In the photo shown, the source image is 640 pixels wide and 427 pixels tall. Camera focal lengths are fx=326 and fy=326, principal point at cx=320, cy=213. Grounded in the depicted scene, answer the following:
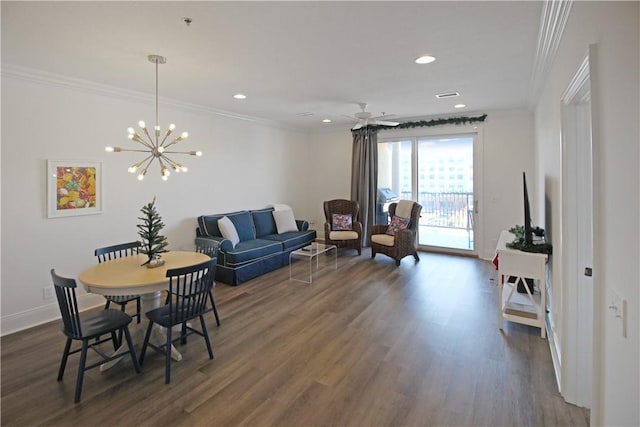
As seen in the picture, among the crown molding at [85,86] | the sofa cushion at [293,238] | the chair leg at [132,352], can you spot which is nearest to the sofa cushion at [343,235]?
the sofa cushion at [293,238]

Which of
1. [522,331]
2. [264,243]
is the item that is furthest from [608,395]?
[264,243]

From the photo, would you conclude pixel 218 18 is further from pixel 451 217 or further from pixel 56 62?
pixel 451 217

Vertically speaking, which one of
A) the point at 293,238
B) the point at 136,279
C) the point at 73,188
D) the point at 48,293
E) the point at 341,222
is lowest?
the point at 48,293

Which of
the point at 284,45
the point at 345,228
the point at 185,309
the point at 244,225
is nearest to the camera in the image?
the point at 185,309

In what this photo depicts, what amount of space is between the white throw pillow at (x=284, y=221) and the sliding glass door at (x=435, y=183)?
1866 mm

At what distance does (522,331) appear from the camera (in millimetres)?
3240

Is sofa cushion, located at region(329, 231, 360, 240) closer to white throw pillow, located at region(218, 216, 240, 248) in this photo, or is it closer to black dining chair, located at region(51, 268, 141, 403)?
white throw pillow, located at region(218, 216, 240, 248)

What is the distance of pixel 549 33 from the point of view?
7.98 ft

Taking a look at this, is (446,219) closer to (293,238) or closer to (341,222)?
(341,222)

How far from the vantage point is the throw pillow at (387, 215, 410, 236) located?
5898mm

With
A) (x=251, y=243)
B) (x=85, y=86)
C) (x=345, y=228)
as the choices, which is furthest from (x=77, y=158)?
(x=345, y=228)

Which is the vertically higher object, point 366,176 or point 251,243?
point 366,176

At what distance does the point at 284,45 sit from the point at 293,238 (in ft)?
12.1

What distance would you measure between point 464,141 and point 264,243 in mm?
4200
